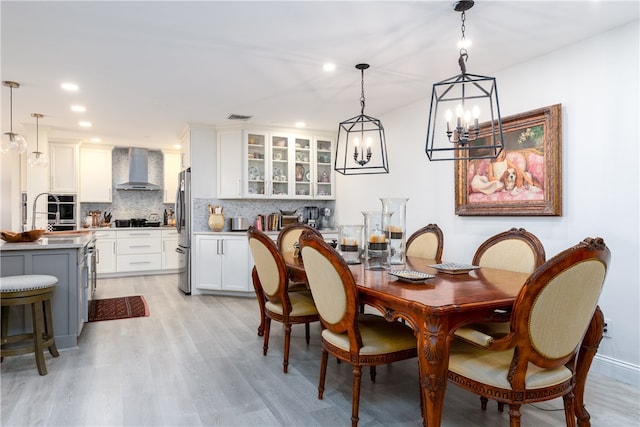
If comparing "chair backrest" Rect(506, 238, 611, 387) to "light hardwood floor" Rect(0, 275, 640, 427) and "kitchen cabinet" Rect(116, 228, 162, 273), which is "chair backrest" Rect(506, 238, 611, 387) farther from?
"kitchen cabinet" Rect(116, 228, 162, 273)

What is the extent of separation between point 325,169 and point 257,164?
108 cm

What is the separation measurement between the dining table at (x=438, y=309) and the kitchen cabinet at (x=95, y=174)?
6.16 meters

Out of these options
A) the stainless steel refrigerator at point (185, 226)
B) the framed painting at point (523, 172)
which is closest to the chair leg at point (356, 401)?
the framed painting at point (523, 172)

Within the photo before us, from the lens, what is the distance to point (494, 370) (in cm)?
170

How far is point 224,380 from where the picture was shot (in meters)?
2.71

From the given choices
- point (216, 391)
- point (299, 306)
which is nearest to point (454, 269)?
point (299, 306)

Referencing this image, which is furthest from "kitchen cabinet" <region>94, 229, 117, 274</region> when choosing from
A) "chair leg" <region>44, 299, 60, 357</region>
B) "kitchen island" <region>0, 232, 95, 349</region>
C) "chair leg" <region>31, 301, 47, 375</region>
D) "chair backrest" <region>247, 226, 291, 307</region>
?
"chair backrest" <region>247, 226, 291, 307</region>

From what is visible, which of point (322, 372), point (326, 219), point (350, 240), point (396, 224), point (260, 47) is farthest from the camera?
point (326, 219)

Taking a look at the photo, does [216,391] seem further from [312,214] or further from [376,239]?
[312,214]

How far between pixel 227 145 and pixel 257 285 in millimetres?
2751

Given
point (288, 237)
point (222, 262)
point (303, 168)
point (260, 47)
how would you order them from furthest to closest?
point (303, 168) → point (222, 262) → point (288, 237) → point (260, 47)

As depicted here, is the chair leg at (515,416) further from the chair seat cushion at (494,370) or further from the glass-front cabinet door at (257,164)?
the glass-front cabinet door at (257,164)

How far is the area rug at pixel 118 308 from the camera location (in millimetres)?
4331

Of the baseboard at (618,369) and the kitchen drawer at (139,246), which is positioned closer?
the baseboard at (618,369)
